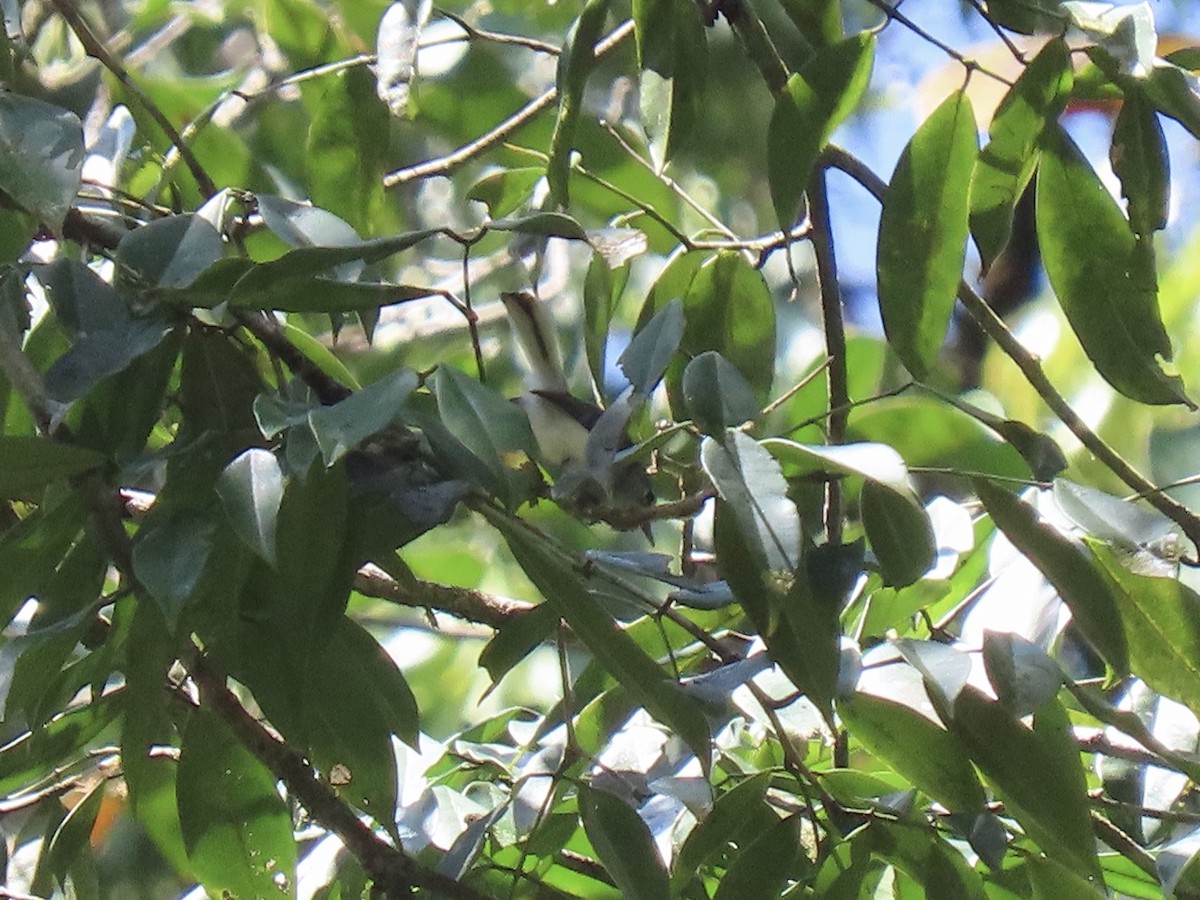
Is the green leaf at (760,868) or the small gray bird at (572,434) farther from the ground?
the small gray bird at (572,434)

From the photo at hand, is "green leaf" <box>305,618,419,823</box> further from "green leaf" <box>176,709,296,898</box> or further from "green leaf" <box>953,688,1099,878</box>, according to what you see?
"green leaf" <box>953,688,1099,878</box>

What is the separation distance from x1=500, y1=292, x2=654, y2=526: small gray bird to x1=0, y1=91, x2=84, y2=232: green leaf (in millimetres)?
219

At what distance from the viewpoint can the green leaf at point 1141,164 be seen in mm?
670

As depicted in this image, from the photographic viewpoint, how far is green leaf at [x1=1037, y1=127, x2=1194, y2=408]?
66 cm

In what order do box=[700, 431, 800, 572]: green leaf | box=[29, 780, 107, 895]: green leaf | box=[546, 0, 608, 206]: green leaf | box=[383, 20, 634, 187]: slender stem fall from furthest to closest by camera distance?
box=[383, 20, 634, 187]: slender stem < box=[29, 780, 107, 895]: green leaf < box=[546, 0, 608, 206]: green leaf < box=[700, 431, 800, 572]: green leaf

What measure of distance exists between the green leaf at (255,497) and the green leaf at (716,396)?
0.50 feet

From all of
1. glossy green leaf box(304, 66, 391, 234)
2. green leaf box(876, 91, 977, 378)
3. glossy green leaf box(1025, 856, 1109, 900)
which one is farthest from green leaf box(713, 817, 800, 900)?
glossy green leaf box(304, 66, 391, 234)

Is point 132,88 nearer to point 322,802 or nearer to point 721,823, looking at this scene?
point 322,802

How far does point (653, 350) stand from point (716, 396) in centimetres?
10

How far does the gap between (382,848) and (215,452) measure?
0.74 ft

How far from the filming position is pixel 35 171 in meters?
0.58

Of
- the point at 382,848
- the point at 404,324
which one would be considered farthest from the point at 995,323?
the point at 404,324

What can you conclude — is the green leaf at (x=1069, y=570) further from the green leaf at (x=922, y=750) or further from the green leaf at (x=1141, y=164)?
the green leaf at (x=1141, y=164)

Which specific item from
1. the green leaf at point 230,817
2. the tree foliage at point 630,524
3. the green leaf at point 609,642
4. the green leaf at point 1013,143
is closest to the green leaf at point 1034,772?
the tree foliage at point 630,524
